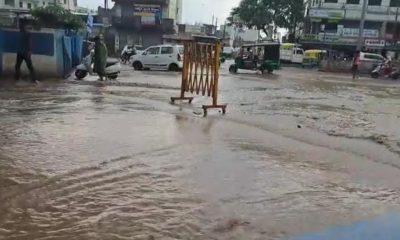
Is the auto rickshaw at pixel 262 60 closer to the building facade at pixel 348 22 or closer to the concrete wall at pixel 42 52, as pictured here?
the concrete wall at pixel 42 52

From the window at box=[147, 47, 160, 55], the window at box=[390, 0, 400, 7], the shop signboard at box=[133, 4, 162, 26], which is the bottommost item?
the window at box=[147, 47, 160, 55]

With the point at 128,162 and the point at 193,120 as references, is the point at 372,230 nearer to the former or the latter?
the point at 128,162

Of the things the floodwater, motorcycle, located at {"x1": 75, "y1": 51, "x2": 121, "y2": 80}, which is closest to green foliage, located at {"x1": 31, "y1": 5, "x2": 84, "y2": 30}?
motorcycle, located at {"x1": 75, "y1": 51, "x2": 121, "y2": 80}

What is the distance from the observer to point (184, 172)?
5.54 meters

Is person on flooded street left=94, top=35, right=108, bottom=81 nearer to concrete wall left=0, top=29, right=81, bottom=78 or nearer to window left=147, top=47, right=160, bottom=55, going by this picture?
concrete wall left=0, top=29, right=81, bottom=78

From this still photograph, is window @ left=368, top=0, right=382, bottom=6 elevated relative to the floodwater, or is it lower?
elevated

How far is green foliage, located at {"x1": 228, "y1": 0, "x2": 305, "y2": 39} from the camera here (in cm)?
5672

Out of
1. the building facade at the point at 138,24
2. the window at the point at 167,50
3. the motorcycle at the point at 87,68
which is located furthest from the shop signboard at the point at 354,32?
the motorcycle at the point at 87,68

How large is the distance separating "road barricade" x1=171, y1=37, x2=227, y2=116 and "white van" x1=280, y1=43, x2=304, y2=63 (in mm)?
36763

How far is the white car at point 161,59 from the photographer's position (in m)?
26.5

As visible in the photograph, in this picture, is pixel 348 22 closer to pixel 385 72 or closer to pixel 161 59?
pixel 385 72

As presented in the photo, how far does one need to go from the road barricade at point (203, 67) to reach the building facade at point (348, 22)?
44.2m

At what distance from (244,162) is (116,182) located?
183cm

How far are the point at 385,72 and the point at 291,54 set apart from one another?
46.3 ft
